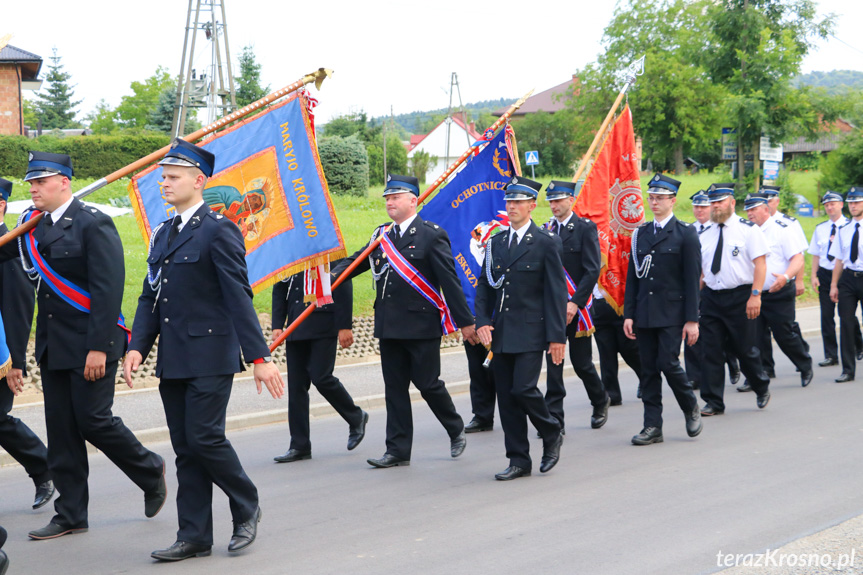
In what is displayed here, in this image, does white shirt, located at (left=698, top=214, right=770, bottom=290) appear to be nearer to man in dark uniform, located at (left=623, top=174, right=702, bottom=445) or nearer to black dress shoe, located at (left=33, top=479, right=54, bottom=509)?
man in dark uniform, located at (left=623, top=174, right=702, bottom=445)

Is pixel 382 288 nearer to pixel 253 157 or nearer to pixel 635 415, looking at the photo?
pixel 253 157

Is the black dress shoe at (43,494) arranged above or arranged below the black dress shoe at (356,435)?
above

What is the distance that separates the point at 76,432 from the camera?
18.3ft

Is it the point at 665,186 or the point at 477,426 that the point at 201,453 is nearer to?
the point at 477,426

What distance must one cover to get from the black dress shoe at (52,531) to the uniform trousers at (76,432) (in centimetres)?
3

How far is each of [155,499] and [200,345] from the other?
135 centimetres

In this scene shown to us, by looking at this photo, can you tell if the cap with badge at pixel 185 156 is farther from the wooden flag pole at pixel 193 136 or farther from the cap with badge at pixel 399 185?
the cap with badge at pixel 399 185

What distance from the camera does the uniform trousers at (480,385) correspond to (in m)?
8.94

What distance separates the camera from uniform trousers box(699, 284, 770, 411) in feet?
31.1

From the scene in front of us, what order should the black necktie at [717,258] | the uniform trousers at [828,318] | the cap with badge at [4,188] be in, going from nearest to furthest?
the cap with badge at [4,188] → the black necktie at [717,258] → the uniform trousers at [828,318]

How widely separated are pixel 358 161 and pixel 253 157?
2959 cm

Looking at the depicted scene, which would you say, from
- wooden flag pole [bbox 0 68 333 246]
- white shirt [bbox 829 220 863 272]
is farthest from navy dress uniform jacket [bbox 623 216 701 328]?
white shirt [bbox 829 220 863 272]

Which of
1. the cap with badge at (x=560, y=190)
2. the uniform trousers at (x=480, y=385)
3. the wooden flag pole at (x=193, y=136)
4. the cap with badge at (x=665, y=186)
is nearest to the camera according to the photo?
the wooden flag pole at (x=193, y=136)

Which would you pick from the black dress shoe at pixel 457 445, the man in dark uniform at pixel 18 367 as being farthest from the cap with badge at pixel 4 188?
the black dress shoe at pixel 457 445
